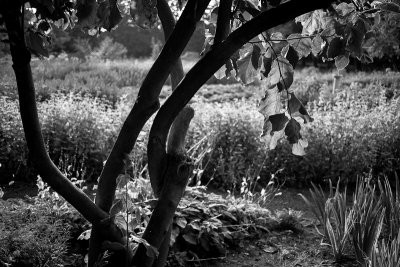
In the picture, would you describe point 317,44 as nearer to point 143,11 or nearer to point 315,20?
point 315,20

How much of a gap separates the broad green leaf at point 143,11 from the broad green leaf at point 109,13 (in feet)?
0.21

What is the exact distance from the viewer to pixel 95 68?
45.6ft

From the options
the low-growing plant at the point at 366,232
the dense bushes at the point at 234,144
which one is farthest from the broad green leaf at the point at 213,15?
the dense bushes at the point at 234,144

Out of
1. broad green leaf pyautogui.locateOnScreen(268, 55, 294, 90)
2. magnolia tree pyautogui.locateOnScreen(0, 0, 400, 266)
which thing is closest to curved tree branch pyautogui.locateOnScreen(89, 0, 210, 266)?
magnolia tree pyautogui.locateOnScreen(0, 0, 400, 266)

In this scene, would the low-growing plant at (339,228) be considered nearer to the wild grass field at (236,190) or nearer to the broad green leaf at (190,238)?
the wild grass field at (236,190)

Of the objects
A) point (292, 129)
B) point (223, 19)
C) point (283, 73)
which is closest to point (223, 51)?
point (223, 19)

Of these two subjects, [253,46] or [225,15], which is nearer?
[225,15]

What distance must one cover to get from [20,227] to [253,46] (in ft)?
5.45

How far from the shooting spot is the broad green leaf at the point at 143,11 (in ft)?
4.45

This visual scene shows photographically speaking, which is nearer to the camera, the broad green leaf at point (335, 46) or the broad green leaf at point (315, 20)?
the broad green leaf at point (335, 46)

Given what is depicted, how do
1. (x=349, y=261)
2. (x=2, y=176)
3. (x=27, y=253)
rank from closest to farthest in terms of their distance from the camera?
(x=27, y=253)
(x=349, y=261)
(x=2, y=176)

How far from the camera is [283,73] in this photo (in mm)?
1325

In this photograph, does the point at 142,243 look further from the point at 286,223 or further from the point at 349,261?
the point at 286,223

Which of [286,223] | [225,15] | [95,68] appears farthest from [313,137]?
[95,68]
